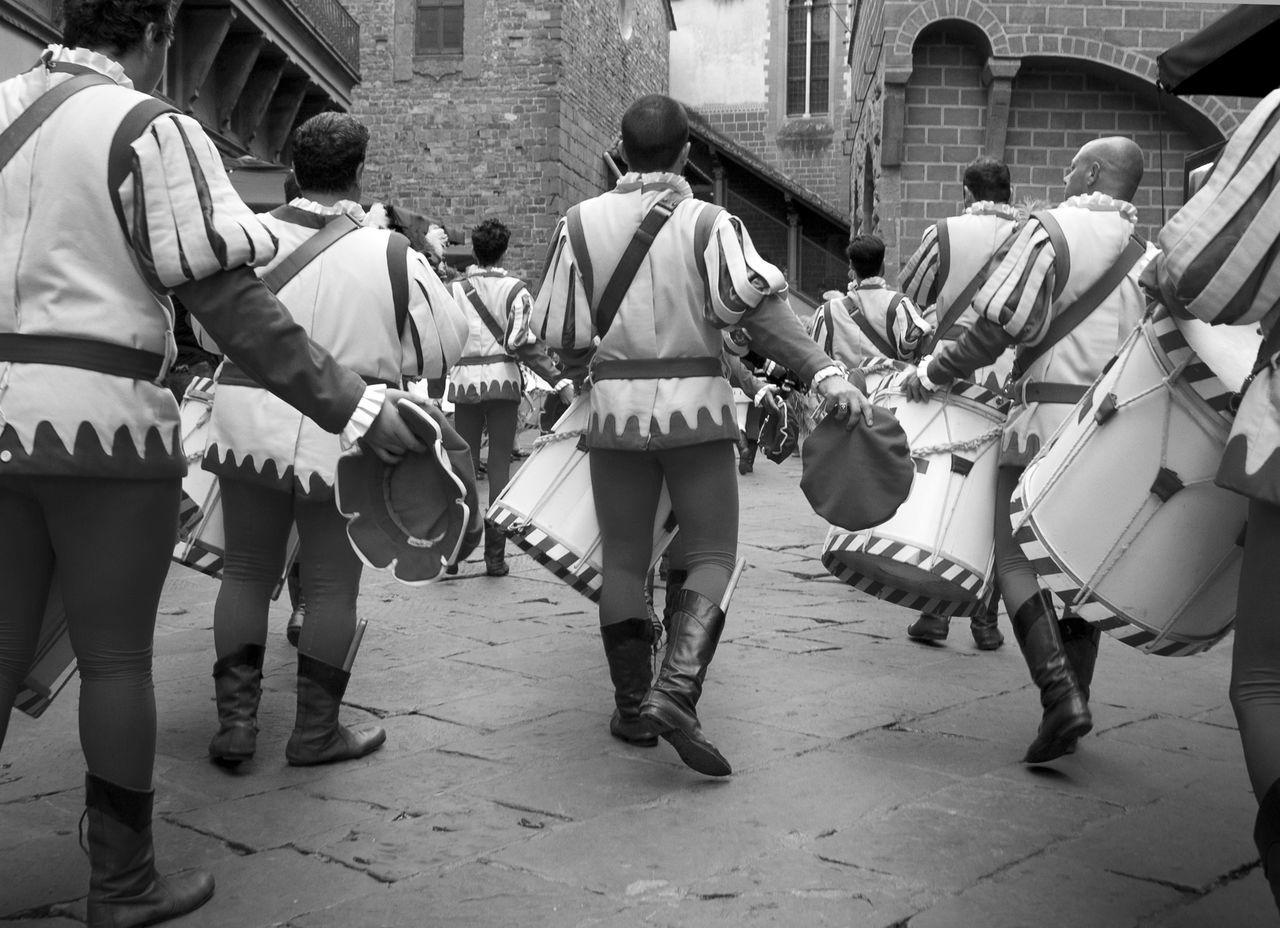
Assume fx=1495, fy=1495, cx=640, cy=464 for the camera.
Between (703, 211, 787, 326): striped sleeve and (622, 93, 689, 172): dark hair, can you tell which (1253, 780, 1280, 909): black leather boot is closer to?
(703, 211, 787, 326): striped sleeve

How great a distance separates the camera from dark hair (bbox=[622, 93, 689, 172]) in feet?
14.1

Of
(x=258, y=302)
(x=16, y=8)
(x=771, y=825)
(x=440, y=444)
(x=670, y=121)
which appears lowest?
(x=771, y=825)

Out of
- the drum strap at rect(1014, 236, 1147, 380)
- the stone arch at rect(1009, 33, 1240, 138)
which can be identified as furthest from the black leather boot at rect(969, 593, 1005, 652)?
the stone arch at rect(1009, 33, 1240, 138)

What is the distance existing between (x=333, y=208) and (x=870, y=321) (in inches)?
165

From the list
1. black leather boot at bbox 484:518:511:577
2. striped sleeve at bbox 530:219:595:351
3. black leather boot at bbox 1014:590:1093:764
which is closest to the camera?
black leather boot at bbox 1014:590:1093:764

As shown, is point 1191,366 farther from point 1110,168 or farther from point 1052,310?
point 1110,168

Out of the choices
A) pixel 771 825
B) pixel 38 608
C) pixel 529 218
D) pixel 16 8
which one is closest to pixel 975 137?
pixel 16 8

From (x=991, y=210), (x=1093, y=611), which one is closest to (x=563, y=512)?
(x=1093, y=611)

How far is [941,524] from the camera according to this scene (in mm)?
4453

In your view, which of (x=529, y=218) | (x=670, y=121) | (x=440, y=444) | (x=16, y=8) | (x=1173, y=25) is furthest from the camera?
(x=529, y=218)

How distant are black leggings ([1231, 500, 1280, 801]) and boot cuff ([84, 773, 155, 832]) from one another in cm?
206

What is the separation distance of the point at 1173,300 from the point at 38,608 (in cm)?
228

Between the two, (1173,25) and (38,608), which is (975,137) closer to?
(1173,25)

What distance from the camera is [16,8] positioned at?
1245 centimetres
